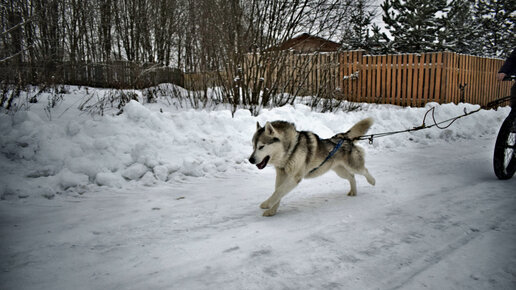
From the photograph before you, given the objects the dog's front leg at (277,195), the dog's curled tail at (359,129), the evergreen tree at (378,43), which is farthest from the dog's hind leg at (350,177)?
the evergreen tree at (378,43)

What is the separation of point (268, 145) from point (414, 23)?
25.8m

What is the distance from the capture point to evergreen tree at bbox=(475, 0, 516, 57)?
30.4 metres

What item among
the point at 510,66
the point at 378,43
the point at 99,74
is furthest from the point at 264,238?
the point at 378,43

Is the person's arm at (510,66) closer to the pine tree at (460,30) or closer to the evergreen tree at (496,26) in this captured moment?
the pine tree at (460,30)

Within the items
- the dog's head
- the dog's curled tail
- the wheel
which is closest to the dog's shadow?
the dog's head

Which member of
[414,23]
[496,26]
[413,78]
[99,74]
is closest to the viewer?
[99,74]

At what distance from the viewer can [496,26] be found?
31.2m

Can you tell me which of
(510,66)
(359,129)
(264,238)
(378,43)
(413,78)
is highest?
(378,43)

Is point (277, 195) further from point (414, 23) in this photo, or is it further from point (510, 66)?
point (414, 23)

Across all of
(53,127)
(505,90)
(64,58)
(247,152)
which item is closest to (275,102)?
(247,152)

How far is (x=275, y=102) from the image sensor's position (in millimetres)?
10031

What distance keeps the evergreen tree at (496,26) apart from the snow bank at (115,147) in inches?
1297

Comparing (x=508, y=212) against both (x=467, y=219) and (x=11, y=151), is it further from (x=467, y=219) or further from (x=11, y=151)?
(x=11, y=151)

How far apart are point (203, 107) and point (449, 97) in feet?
35.4
